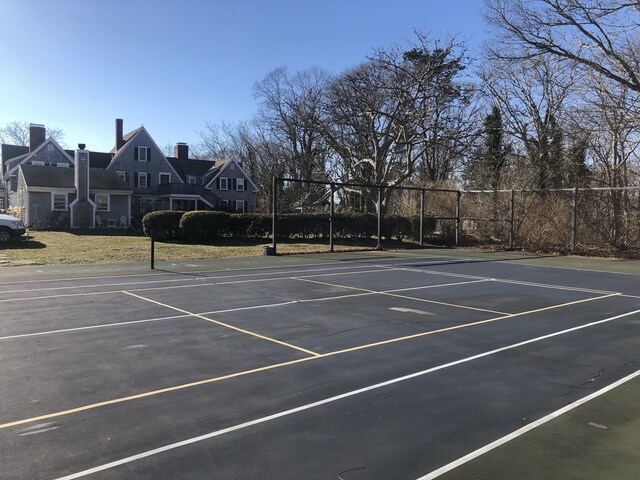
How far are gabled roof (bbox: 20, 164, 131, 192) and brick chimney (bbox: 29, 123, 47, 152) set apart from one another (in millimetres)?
7288

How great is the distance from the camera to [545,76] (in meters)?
38.8

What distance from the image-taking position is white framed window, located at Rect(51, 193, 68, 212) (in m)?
38.8

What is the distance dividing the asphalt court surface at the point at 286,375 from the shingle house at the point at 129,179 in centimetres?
3134

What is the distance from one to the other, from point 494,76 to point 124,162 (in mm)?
35269

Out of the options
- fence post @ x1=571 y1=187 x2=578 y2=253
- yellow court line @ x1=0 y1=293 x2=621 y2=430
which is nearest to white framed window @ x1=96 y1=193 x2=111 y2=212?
fence post @ x1=571 y1=187 x2=578 y2=253

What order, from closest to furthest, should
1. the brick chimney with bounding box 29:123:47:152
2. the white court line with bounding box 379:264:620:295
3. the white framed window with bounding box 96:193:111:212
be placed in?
1. the white court line with bounding box 379:264:620:295
2. the white framed window with bounding box 96:193:111:212
3. the brick chimney with bounding box 29:123:47:152

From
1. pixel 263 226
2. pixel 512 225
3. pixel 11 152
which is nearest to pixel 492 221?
pixel 512 225

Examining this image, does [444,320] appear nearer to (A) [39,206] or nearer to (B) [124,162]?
(A) [39,206]

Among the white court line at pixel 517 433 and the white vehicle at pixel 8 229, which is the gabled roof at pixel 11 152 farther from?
the white court line at pixel 517 433

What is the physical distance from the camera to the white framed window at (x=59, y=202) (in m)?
38.8

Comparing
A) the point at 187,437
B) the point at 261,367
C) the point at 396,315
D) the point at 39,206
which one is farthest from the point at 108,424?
the point at 39,206

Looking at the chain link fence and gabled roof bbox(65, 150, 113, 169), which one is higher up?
gabled roof bbox(65, 150, 113, 169)

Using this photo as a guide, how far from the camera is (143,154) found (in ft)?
165

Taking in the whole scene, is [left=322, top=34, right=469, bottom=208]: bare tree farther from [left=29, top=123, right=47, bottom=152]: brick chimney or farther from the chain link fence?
[left=29, top=123, right=47, bottom=152]: brick chimney
